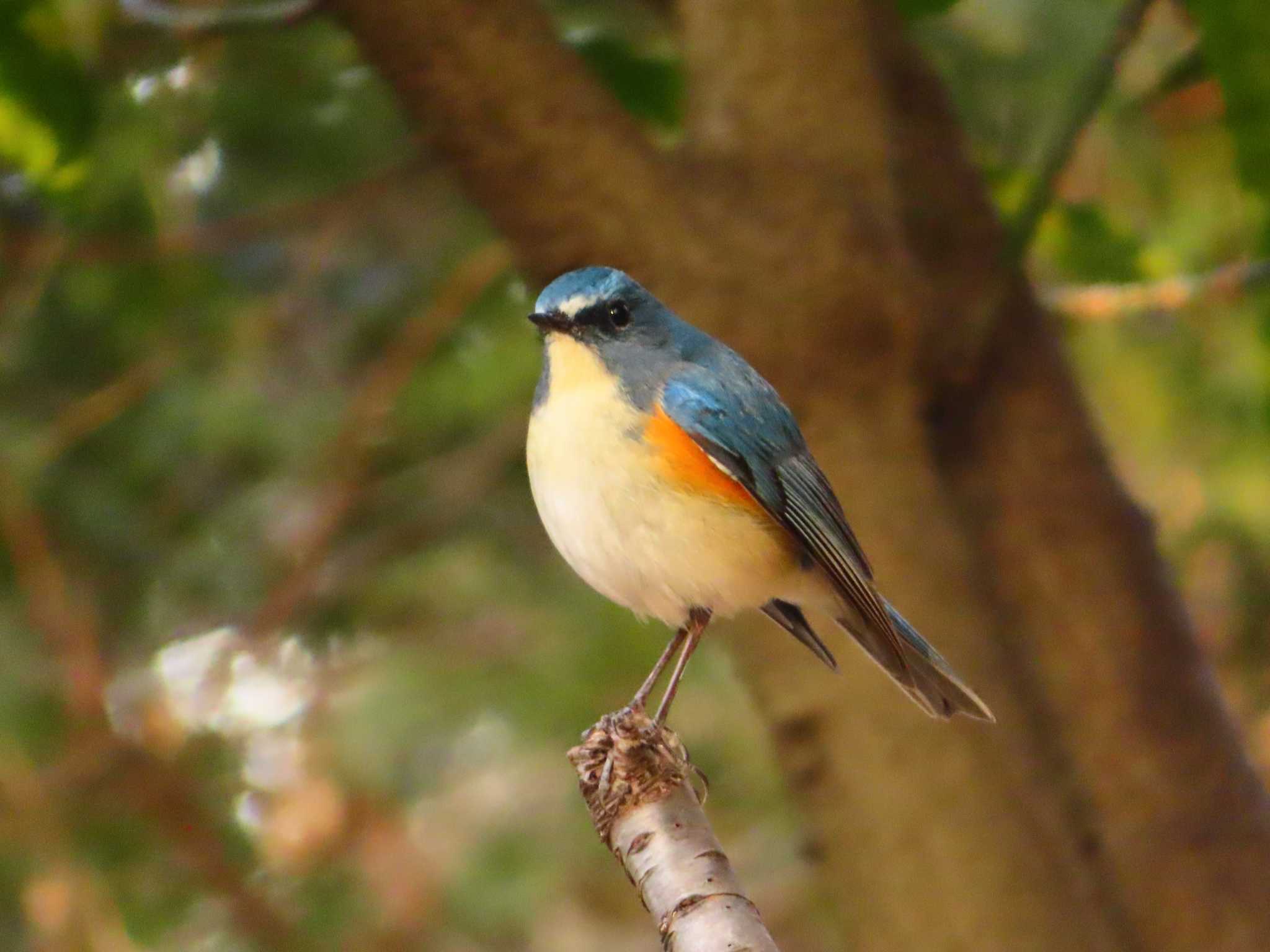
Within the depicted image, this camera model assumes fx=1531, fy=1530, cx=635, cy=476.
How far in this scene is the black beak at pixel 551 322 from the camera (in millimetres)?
2236

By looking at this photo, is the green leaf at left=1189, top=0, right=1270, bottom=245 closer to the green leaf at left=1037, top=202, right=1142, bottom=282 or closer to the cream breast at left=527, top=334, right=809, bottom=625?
the cream breast at left=527, top=334, right=809, bottom=625

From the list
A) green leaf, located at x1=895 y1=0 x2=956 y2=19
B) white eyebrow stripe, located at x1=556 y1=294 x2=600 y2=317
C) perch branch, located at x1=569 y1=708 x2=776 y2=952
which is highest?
green leaf, located at x1=895 y1=0 x2=956 y2=19

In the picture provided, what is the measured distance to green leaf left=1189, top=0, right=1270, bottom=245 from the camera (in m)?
2.32

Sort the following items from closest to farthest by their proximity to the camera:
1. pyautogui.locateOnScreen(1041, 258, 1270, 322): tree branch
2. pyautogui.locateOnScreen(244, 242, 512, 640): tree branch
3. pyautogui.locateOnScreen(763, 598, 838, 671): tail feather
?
pyautogui.locateOnScreen(763, 598, 838, 671): tail feather → pyautogui.locateOnScreen(1041, 258, 1270, 322): tree branch → pyautogui.locateOnScreen(244, 242, 512, 640): tree branch

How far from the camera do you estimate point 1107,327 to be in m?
5.66

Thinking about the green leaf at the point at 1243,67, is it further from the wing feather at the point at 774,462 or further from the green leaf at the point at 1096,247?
the green leaf at the point at 1096,247

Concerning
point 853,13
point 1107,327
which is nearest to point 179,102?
point 853,13

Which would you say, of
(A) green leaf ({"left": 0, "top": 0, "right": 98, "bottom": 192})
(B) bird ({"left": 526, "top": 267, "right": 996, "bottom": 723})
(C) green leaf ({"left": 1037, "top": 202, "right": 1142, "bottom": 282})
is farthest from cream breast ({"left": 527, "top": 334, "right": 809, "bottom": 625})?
(C) green leaf ({"left": 1037, "top": 202, "right": 1142, "bottom": 282})

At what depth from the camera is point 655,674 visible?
2.42 meters

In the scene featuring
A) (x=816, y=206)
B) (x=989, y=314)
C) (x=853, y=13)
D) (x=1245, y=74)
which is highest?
(x=853, y=13)

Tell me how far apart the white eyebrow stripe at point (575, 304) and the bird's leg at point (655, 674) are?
562 mm

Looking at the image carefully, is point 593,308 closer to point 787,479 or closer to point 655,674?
point 787,479

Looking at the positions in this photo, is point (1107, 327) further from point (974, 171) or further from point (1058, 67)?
point (974, 171)

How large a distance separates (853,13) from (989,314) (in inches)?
31.5
